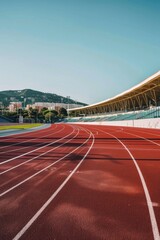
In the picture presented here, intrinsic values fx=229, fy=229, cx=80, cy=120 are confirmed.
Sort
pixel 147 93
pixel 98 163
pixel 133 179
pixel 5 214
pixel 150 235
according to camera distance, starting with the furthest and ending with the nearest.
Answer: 1. pixel 147 93
2. pixel 98 163
3. pixel 133 179
4. pixel 5 214
5. pixel 150 235

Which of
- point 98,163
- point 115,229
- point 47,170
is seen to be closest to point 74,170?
point 47,170

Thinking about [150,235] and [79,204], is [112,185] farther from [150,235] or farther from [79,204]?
[150,235]

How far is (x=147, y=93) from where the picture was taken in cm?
5303

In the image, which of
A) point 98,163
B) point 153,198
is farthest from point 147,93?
point 153,198

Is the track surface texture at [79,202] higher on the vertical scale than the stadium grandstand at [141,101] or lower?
lower

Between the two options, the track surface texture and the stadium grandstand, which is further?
the stadium grandstand

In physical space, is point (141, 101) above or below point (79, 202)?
above

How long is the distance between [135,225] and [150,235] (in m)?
0.39

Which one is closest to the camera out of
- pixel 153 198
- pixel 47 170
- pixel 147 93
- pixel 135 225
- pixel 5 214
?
pixel 135 225

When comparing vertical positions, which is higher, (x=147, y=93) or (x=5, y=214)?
(x=147, y=93)

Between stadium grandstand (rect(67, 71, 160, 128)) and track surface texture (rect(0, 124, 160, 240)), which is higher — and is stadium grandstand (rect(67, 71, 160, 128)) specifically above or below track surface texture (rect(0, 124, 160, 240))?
above

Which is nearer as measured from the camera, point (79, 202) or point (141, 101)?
point (79, 202)

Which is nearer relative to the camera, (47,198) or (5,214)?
(5,214)

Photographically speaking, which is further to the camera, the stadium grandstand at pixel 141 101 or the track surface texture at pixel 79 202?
the stadium grandstand at pixel 141 101
